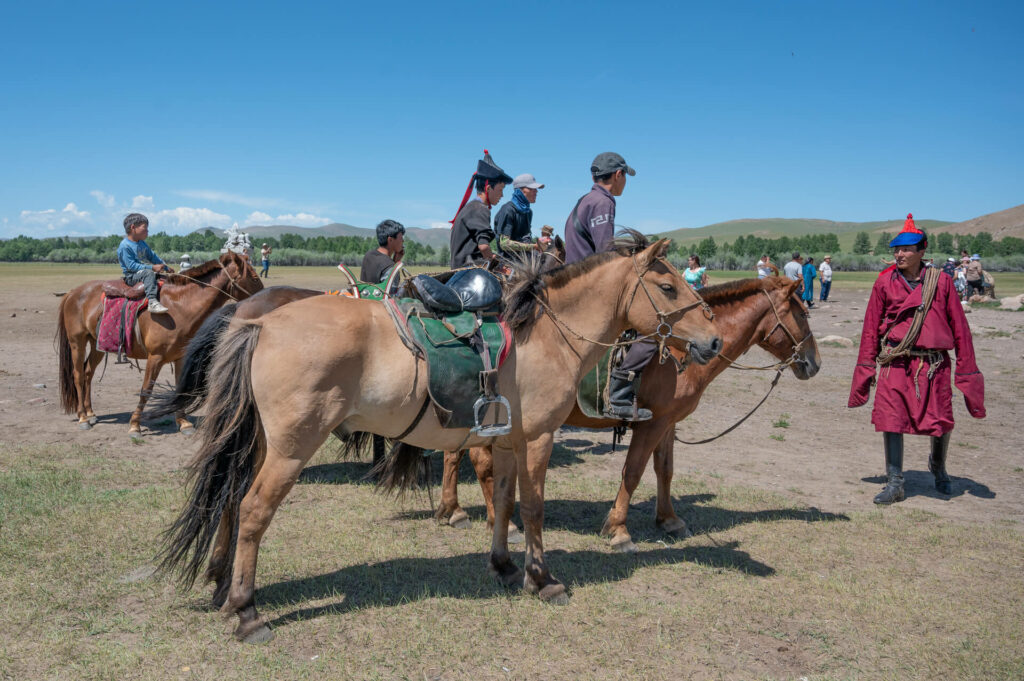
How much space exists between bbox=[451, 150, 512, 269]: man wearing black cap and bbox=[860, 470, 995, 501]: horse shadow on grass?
5.29m

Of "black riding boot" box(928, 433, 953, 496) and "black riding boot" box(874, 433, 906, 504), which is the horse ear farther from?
"black riding boot" box(928, 433, 953, 496)

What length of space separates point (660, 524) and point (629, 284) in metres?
2.59

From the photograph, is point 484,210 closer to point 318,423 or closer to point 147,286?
point 318,423

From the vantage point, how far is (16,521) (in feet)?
18.2

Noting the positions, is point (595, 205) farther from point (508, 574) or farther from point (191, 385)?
point (191, 385)

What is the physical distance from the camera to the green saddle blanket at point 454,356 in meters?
4.21

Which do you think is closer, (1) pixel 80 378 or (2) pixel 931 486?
(2) pixel 931 486

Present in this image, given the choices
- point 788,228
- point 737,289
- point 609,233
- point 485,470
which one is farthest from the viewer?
point 788,228

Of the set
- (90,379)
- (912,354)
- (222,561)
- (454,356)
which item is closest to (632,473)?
(454,356)

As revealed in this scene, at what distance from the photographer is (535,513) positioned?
472 centimetres

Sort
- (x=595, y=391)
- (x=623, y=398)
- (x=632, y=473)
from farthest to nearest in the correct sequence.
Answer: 1. (x=595, y=391)
2. (x=632, y=473)
3. (x=623, y=398)

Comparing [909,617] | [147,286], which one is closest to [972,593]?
[909,617]

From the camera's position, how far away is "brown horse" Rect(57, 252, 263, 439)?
9.35 metres

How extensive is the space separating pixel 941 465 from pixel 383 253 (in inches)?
261
